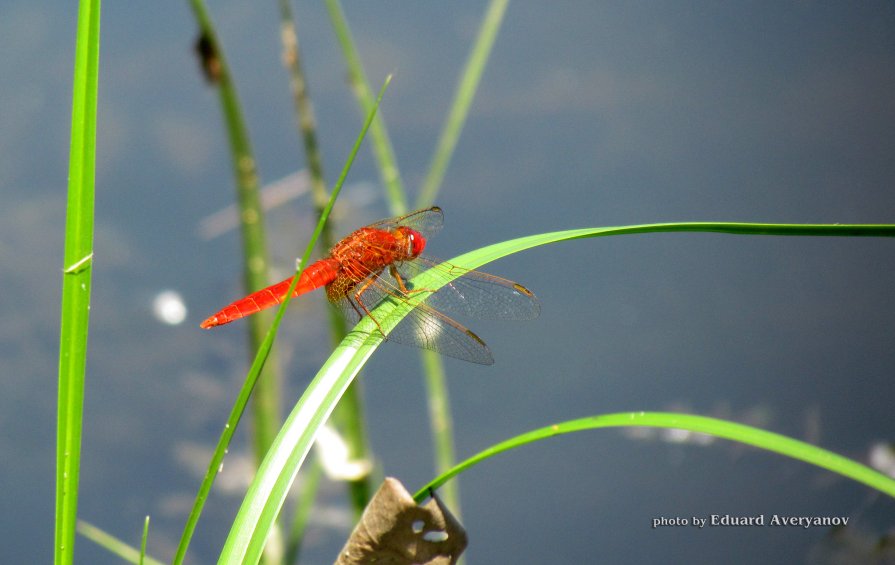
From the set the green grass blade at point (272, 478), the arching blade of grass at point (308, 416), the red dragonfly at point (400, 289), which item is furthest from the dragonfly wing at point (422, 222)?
the green grass blade at point (272, 478)

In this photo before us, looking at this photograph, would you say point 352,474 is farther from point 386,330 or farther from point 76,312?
point 76,312

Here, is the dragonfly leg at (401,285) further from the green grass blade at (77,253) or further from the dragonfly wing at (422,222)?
the green grass blade at (77,253)

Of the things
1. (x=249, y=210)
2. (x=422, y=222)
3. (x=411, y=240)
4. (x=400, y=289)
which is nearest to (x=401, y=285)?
(x=400, y=289)

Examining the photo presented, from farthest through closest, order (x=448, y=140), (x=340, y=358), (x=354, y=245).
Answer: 1. (x=448, y=140)
2. (x=354, y=245)
3. (x=340, y=358)

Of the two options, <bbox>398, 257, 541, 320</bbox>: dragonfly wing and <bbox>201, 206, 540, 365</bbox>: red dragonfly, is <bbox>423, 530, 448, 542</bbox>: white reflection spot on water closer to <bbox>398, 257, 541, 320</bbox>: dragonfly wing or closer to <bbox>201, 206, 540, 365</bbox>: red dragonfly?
<bbox>201, 206, 540, 365</bbox>: red dragonfly

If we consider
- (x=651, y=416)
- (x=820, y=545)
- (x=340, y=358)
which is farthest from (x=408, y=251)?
(x=820, y=545)

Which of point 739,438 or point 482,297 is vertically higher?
point 482,297

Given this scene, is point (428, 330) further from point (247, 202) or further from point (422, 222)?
point (247, 202)
